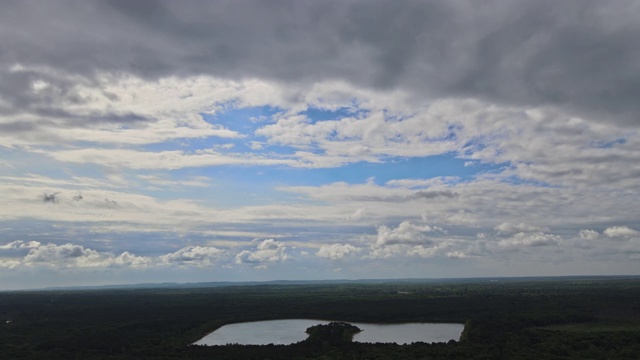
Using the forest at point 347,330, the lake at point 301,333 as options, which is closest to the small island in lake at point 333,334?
the forest at point 347,330

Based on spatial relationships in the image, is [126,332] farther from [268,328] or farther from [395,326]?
[395,326]

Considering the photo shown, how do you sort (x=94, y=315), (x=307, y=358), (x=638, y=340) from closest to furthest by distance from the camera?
(x=307, y=358) → (x=638, y=340) → (x=94, y=315)

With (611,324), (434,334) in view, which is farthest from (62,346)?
(611,324)

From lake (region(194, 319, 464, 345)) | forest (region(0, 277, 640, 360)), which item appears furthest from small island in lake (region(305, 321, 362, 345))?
lake (region(194, 319, 464, 345))

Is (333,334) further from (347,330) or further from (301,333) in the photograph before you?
(301,333)

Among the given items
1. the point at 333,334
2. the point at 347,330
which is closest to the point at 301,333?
the point at 347,330

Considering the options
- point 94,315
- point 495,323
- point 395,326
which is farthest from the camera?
point 94,315
